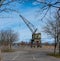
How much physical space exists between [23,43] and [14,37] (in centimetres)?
3517

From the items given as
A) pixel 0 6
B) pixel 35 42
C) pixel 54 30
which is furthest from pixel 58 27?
pixel 35 42

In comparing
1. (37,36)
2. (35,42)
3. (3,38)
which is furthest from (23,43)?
(3,38)

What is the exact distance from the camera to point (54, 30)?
182 feet

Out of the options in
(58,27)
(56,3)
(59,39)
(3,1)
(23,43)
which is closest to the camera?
(56,3)

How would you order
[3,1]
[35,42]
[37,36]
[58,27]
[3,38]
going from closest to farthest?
[3,1], [58,27], [3,38], [37,36], [35,42]

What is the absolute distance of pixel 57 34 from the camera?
5528 cm

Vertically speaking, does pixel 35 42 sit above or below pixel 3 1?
below

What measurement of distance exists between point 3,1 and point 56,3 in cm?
231

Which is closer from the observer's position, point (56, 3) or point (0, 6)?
point (56, 3)

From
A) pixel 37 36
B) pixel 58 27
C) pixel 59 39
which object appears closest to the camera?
pixel 58 27

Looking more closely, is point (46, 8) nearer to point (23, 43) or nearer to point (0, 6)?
point (0, 6)

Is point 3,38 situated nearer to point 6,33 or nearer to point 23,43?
point 6,33

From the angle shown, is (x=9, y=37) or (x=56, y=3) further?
(x=9, y=37)

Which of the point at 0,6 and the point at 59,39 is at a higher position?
the point at 0,6
